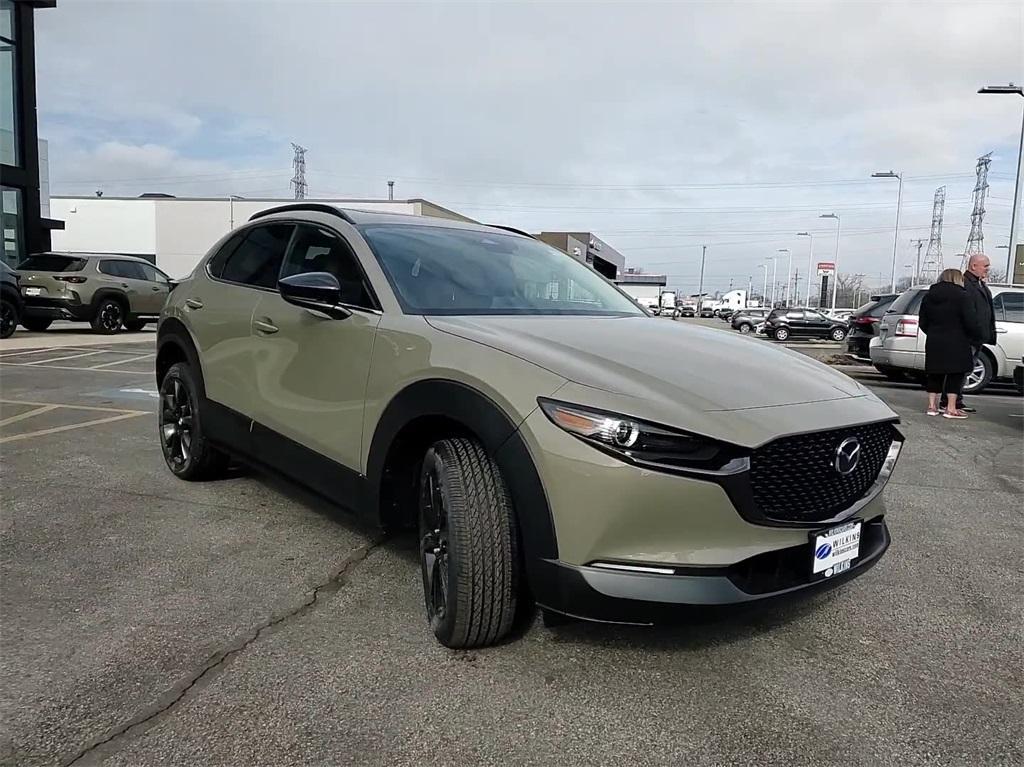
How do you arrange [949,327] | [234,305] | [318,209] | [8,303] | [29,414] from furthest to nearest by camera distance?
[8,303] → [949,327] → [29,414] → [234,305] → [318,209]

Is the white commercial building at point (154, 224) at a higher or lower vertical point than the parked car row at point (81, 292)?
higher

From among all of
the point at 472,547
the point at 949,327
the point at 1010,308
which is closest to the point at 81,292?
the point at 949,327

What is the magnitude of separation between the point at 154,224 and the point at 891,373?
40.3 meters

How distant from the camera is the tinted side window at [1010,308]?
35.5 feet

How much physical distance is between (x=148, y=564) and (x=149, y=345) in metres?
12.6

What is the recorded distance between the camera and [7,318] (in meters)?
14.0

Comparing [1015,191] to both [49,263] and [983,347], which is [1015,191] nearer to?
[983,347]

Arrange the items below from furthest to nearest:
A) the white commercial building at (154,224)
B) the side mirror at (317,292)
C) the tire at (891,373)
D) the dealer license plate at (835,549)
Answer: the white commercial building at (154,224) → the tire at (891,373) → the side mirror at (317,292) → the dealer license plate at (835,549)

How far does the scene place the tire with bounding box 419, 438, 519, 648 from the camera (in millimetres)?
2449

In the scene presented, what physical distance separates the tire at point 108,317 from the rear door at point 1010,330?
53.8 feet

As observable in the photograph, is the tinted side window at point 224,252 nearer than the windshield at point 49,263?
Yes

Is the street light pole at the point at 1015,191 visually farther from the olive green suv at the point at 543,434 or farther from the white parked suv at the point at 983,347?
the olive green suv at the point at 543,434

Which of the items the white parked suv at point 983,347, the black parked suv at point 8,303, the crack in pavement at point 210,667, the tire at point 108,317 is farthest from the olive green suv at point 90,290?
the crack in pavement at point 210,667

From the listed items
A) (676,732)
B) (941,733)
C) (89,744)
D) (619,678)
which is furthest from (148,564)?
(941,733)
